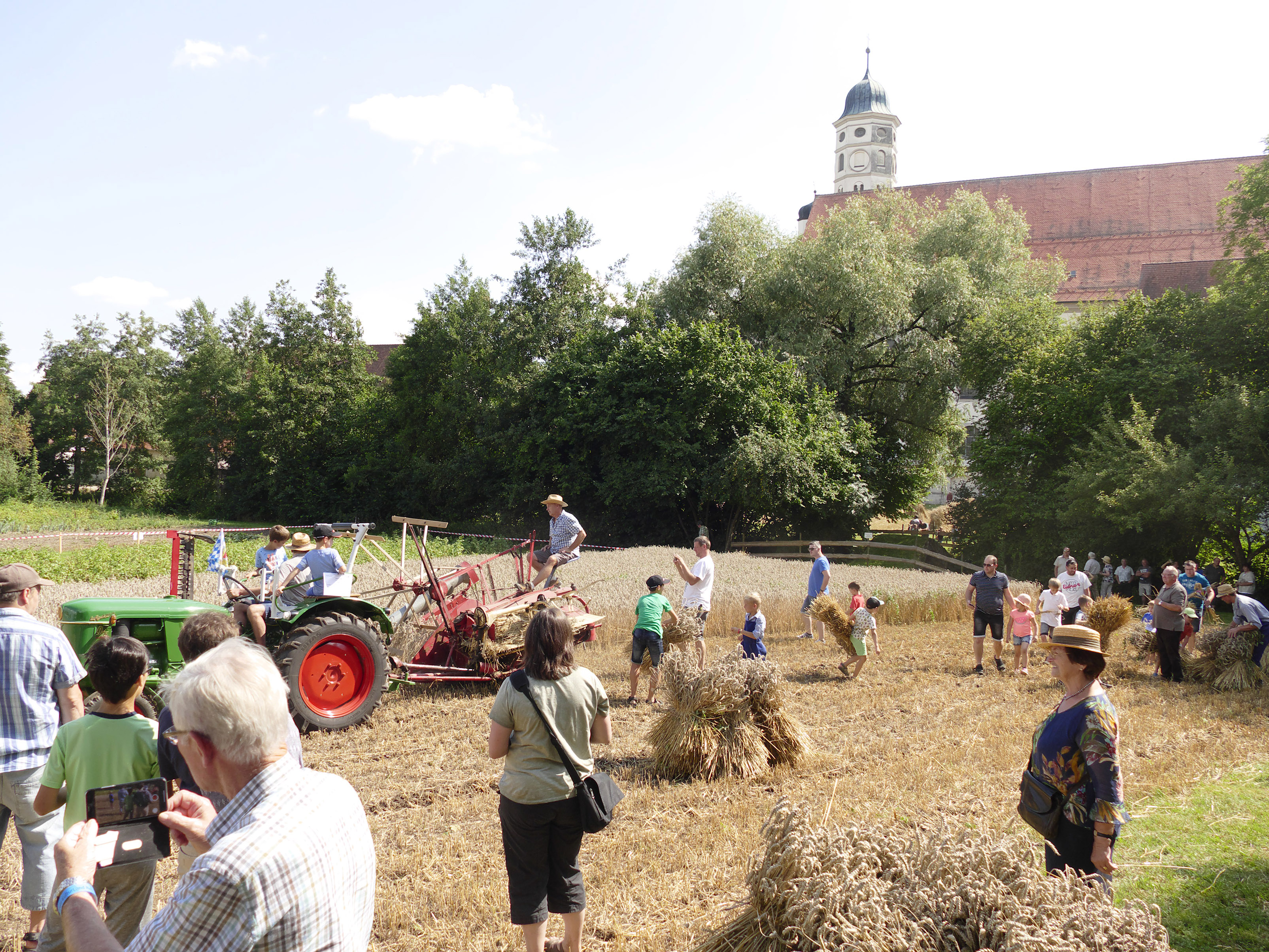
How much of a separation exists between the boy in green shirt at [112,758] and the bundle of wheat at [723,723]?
393 cm

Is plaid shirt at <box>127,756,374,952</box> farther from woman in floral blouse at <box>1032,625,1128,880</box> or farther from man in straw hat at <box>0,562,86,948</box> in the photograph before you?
woman in floral blouse at <box>1032,625,1128,880</box>

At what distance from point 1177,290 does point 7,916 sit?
28.1 m

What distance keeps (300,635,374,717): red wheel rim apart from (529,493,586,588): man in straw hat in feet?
6.86

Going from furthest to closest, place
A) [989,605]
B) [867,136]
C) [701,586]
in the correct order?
[867,136], [989,605], [701,586]

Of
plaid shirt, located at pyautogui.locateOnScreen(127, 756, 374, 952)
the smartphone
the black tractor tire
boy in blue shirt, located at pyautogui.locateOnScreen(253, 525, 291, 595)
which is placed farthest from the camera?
boy in blue shirt, located at pyautogui.locateOnScreen(253, 525, 291, 595)

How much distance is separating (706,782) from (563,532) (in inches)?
149

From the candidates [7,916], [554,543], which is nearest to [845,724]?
[554,543]

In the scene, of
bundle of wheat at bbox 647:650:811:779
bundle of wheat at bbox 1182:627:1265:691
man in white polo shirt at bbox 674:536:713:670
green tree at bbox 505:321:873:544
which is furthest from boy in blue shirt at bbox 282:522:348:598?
green tree at bbox 505:321:873:544

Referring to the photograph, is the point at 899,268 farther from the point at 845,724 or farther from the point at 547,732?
the point at 547,732

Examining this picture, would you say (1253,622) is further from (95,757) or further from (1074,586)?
(95,757)

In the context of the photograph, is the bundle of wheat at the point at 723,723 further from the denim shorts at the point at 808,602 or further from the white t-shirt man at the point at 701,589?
the denim shorts at the point at 808,602

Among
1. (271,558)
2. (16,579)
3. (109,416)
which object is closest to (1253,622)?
(271,558)

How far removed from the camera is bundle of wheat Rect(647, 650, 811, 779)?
623 cm

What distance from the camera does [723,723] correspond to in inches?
252
